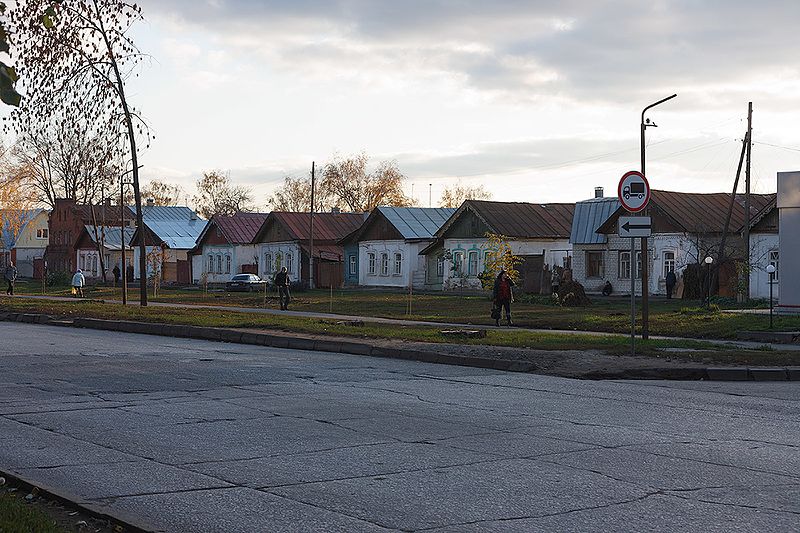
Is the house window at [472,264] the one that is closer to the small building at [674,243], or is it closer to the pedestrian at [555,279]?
the small building at [674,243]

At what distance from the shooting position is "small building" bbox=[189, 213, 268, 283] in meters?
83.9

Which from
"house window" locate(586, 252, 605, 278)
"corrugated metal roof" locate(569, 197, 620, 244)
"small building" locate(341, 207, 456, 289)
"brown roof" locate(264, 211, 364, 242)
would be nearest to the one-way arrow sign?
"corrugated metal roof" locate(569, 197, 620, 244)

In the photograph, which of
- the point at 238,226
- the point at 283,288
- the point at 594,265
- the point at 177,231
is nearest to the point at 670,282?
the point at 594,265

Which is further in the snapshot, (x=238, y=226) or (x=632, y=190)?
(x=238, y=226)

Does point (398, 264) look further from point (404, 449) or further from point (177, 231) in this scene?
point (404, 449)

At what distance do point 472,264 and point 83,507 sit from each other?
5808 cm

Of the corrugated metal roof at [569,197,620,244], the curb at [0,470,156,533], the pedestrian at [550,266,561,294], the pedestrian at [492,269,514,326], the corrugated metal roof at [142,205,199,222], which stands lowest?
the curb at [0,470,156,533]

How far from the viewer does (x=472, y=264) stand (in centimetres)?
6456

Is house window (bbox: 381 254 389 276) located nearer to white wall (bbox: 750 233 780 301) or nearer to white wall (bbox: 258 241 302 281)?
white wall (bbox: 258 241 302 281)

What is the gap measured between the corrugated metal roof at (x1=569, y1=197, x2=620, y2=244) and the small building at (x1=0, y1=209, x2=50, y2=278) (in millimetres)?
71636

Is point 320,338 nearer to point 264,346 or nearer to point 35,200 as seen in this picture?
point 264,346

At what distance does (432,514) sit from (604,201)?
5635 centimetres

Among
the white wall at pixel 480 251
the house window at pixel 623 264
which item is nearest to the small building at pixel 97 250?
the white wall at pixel 480 251

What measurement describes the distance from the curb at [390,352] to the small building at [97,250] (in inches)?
2747
